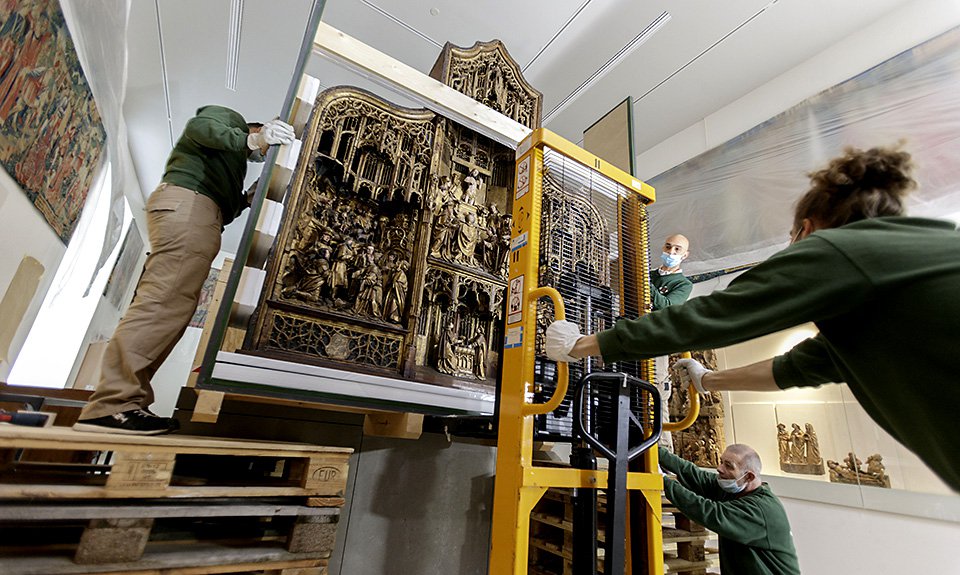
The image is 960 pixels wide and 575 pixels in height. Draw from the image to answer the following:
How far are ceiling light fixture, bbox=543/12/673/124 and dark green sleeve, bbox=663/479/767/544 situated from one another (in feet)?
16.8

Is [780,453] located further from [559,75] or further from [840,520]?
[559,75]

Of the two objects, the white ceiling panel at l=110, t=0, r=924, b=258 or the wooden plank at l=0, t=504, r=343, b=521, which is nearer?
the wooden plank at l=0, t=504, r=343, b=521

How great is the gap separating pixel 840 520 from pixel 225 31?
8.20 m

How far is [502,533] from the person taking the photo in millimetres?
1715

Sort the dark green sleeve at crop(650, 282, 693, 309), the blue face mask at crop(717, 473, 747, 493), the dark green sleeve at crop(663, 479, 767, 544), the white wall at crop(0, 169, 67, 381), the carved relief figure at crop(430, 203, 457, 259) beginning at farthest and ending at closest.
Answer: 1. the carved relief figure at crop(430, 203, 457, 259)
2. the dark green sleeve at crop(650, 282, 693, 309)
3. the white wall at crop(0, 169, 67, 381)
4. the blue face mask at crop(717, 473, 747, 493)
5. the dark green sleeve at crop(663, 479, 767, 544)

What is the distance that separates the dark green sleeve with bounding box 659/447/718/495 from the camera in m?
2.89

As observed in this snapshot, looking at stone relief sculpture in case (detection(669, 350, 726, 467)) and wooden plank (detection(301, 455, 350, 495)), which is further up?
stone relief sculpture in case (detection(669, 350, 726, 467))

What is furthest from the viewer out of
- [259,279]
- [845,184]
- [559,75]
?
[559,75]

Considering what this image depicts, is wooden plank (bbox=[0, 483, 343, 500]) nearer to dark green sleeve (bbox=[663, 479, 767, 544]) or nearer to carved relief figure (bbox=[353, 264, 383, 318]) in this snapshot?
carved relief figure (bbox=[353, 264, 383, 318])

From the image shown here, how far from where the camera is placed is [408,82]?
11.2 feet

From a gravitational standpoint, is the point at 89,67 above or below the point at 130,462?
above

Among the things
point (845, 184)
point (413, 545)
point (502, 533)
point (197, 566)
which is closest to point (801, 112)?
point (845, 184)

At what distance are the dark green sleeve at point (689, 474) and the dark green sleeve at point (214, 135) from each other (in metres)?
3.42

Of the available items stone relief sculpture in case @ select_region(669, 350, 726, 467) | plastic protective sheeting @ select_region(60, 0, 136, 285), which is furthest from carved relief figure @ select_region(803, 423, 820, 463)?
plastic protective sheeting @ select_region(60, 0, 136, 285)
